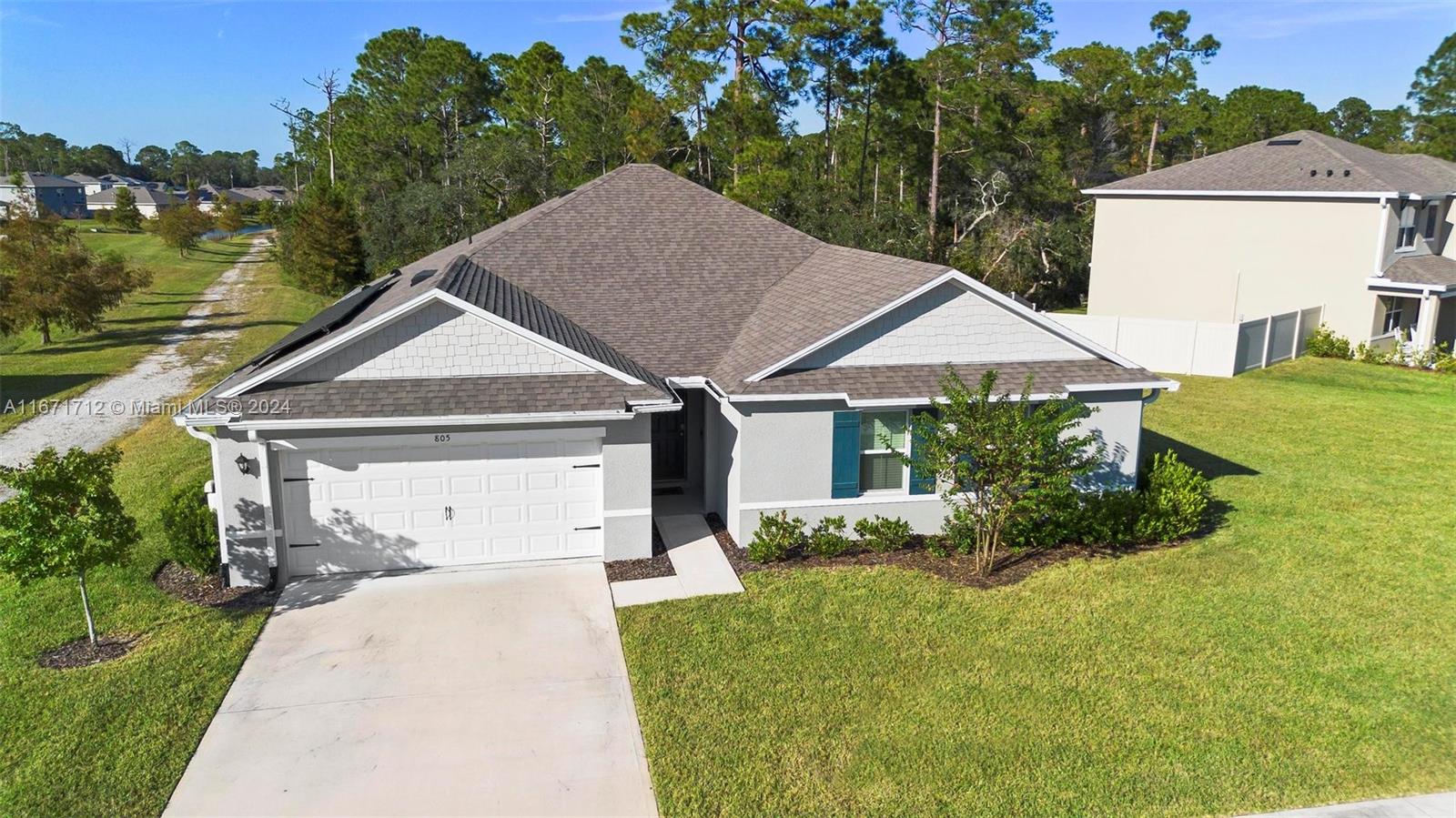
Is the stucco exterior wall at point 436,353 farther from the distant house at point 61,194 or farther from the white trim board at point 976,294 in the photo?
the distant house at point 61,194

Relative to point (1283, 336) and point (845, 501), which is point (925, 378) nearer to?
point (845, 501)

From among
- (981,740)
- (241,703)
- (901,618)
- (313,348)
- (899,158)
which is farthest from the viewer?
(899,158)

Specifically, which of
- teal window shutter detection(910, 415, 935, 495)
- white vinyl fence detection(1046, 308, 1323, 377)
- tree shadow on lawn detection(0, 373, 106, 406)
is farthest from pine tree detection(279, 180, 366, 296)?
teal window shutter detection(910, 415, 935, 495)

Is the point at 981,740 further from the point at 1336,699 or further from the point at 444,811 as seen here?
the point at 444,811

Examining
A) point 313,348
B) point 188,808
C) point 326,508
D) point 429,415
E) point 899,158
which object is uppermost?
point 899,158

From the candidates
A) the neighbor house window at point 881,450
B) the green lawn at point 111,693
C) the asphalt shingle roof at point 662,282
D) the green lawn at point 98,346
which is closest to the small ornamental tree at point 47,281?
the green lawn at point 98,346

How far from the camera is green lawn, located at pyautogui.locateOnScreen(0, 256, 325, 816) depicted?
8.61 m

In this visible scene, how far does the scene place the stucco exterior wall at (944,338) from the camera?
48.1ft

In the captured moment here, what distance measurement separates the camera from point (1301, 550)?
14336mm

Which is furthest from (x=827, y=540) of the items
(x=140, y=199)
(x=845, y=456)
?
(x=140, y=199)

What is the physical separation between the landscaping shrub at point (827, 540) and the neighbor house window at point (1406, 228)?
86.5ft

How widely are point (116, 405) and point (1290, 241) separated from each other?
3483 cm

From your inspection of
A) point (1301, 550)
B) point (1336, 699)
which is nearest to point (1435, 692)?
point (1336, 699)

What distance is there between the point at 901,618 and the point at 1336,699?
4.67m
